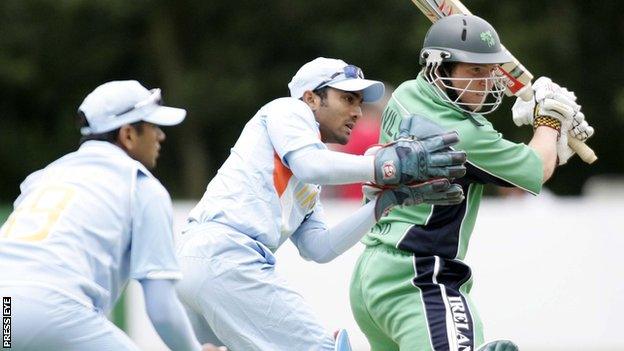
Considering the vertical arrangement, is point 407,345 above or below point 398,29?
below

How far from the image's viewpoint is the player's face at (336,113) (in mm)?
5922

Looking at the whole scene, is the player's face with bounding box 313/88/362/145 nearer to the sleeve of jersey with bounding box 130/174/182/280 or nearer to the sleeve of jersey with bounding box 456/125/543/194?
the sleeve of jersey with bounding box 456/125/543/194

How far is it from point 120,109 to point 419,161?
1196 millimetres

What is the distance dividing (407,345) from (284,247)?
217 inches

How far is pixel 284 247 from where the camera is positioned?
11180 mm

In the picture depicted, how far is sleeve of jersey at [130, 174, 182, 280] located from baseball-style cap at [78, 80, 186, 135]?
0.92 feet

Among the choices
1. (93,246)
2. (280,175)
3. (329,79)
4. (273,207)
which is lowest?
(93,246)

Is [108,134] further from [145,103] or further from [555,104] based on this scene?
[555,104]

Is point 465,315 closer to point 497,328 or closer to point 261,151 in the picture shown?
point 261,151

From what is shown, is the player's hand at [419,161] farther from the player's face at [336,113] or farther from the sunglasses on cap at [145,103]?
the sunglasses on cap at [145,103]

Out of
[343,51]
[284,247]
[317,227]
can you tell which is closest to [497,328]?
[284,247]

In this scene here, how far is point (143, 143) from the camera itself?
16.3ft

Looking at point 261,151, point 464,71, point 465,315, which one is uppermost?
point 464,71

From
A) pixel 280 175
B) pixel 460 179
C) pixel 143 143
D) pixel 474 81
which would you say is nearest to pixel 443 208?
pixel 460 179
